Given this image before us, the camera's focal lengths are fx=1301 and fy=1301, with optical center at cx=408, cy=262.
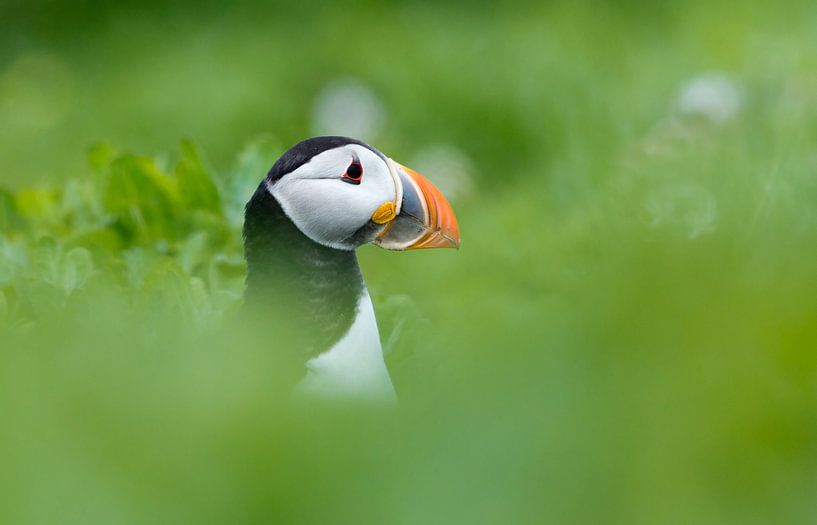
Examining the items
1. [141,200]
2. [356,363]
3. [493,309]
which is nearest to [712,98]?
[141,200]

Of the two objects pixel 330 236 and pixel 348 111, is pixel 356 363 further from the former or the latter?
pixel 348 111

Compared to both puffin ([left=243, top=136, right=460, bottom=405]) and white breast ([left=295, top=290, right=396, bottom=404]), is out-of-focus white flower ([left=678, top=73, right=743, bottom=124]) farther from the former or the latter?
white breast ([left=295, top=290, right=396, bottom=404])

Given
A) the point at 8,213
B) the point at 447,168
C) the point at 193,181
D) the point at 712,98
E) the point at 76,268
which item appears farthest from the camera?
the point at 447,168

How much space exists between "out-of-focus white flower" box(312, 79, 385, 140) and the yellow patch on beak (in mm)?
4552

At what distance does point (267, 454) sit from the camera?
1146 mm

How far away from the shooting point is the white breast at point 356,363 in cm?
227

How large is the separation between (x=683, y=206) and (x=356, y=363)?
4.02 ft

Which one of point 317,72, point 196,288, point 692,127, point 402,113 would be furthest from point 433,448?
point 317,72

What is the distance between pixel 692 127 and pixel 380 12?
361 cm

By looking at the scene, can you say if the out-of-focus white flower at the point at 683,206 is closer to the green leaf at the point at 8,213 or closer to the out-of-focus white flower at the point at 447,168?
the green leaf at the point at 8,213

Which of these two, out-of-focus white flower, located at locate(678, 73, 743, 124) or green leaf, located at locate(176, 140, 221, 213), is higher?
out-of-focus white flower, located at locate(678, 73, 743, 124)

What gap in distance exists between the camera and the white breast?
227cm

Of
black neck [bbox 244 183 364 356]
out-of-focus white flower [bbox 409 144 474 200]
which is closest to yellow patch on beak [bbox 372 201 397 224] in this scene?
black neck [bbox 244 183 364 356]

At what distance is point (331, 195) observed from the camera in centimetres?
259
